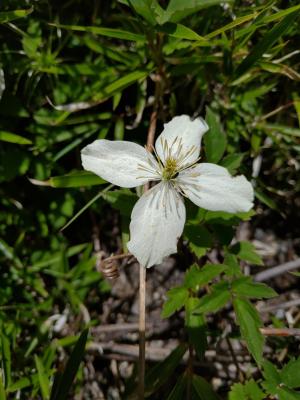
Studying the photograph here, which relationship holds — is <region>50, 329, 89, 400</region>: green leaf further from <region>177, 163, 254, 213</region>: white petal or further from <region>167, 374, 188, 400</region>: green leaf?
<region>177, 163, 254, 213</region>: white petal

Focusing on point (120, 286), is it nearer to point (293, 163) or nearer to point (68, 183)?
point (68, 183)

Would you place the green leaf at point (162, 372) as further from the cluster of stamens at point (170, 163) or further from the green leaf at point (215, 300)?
the cluster of stamens at point (170, 163)

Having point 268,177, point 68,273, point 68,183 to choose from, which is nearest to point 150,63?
point 68,183

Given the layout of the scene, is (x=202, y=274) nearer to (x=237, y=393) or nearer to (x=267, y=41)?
(x=237, y=393)

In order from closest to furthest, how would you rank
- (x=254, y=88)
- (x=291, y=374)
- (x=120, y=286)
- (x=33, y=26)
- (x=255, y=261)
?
(x=291, y=374) < (x=255, y=261) < (x=33, y=26) < (x=254, y=88) < (x=120, y=286)

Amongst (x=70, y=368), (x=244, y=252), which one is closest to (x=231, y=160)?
(x=244, y=252)

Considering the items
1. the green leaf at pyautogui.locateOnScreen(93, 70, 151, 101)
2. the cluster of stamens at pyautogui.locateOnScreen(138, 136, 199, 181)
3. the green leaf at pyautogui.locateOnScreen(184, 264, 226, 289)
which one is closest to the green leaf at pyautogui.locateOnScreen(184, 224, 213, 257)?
the green leaf at pyautogui.locateOnScreen(184, 264, 226, 289)

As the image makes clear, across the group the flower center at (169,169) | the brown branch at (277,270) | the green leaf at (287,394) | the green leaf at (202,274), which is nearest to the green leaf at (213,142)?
the flower center at (169,169)
